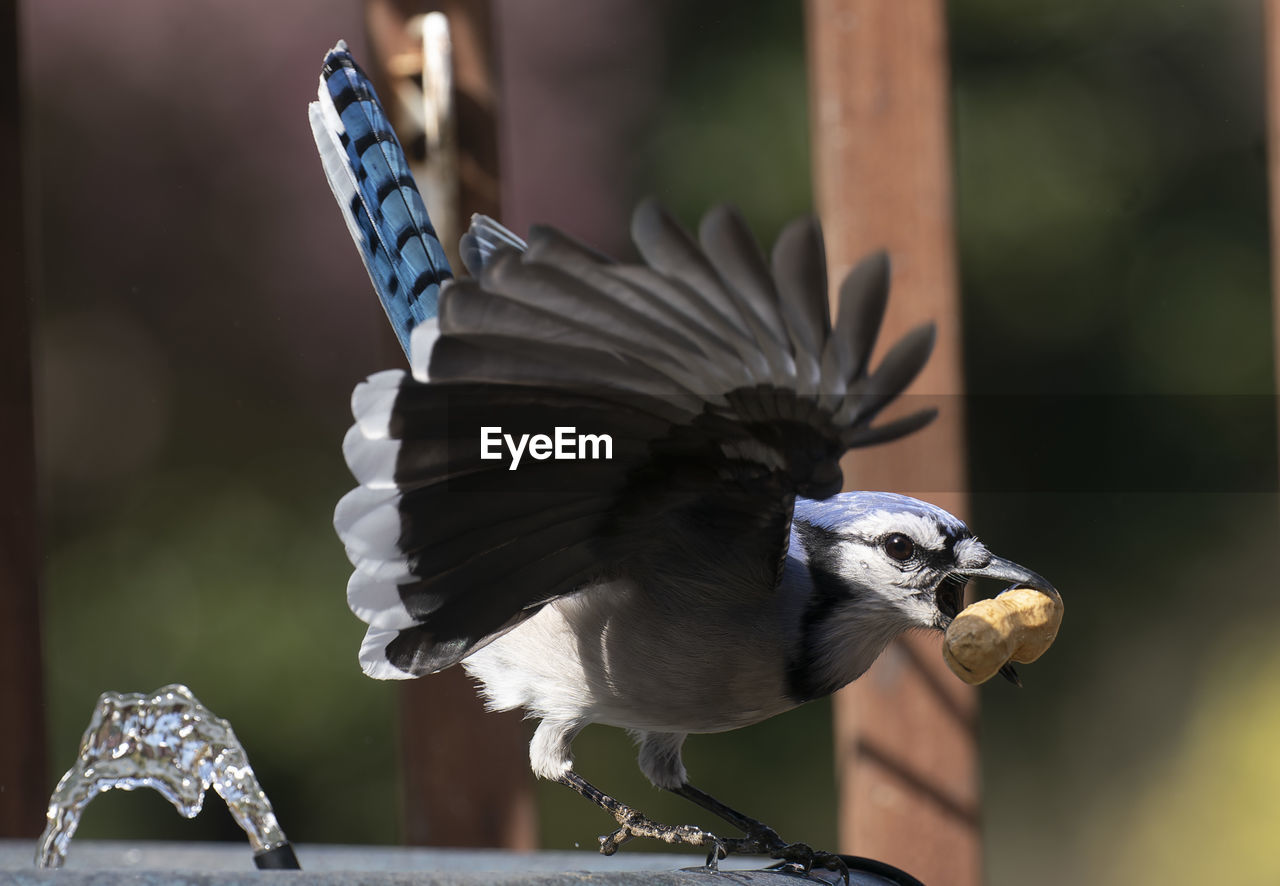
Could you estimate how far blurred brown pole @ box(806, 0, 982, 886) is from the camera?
5.99ft

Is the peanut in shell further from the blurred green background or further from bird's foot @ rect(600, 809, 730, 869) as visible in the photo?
the blurred green background

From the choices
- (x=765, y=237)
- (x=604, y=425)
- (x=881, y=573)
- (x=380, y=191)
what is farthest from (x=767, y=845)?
(x=765, y=237)

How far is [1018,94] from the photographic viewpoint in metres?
3.37

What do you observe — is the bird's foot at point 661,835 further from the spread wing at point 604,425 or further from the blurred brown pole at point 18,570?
the blurred brown pole at point 18,570

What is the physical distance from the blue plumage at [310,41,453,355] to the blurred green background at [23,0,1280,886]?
A: 146cm

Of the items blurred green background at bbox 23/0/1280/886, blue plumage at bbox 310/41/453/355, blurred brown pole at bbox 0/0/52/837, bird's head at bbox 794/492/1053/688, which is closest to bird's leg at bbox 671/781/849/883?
bird's head at bbox 794/492/1053/688

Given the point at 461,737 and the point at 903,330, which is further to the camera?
the point at 461,737

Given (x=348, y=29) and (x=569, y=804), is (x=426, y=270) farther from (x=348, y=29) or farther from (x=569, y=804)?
(x=569, y=804)

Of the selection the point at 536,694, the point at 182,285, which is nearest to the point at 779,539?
the point at 536,694

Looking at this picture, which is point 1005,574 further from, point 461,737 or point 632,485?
point 461,737

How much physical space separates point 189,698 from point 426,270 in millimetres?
562

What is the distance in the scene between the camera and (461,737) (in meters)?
2.05

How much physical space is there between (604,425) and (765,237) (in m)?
2.04

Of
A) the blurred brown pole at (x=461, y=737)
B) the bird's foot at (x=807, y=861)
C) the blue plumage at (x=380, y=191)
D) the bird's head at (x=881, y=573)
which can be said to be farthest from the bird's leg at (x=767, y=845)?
the blue plumage at (x=380, y=191)
